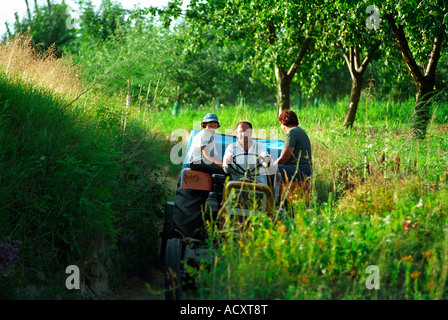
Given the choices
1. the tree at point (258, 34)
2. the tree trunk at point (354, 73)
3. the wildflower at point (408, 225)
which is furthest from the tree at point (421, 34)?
the wildflower at point (408, 225)

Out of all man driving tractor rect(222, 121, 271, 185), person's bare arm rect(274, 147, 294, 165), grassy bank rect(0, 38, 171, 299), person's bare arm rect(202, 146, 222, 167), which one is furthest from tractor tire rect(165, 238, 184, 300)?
person's bare arm rect(274, 147, 294, 165)

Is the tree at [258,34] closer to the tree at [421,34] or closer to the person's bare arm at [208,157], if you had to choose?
the tree at [421,34]

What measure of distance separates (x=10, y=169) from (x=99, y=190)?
3.05 feet

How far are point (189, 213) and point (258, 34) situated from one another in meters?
10.5

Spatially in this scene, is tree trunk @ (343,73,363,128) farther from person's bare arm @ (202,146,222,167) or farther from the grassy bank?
the grassy bank

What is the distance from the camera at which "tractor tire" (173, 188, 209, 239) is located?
5.80 meters

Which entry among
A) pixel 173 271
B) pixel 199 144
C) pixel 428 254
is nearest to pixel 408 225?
pixel 428 254

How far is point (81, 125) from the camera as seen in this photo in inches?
254

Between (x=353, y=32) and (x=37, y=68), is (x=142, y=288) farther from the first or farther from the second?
(x=353, y=32)

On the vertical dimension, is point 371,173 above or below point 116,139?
below

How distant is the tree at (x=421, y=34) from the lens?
9602mm

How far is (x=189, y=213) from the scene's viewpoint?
587 centimetres
